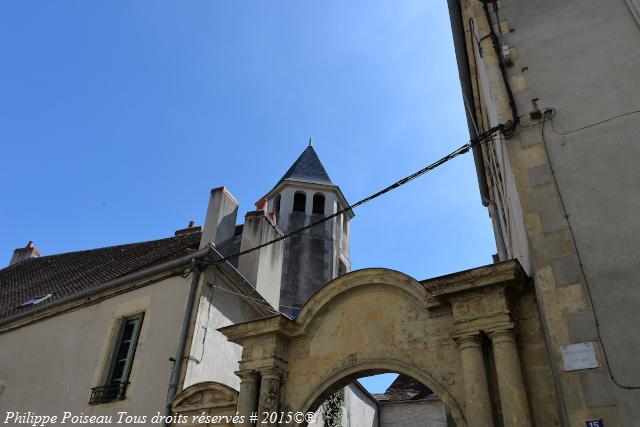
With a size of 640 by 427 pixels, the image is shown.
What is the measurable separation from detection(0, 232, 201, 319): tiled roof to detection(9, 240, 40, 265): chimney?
1.32 metres

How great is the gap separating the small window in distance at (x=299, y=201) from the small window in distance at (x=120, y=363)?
15.2m

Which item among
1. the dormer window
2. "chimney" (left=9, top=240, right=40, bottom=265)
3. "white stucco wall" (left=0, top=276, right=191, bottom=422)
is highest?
"chimney" (left=9, top=240, right=40, bottom=265)

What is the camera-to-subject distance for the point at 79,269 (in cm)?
1318

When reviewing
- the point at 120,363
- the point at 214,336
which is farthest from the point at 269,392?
the point at 120,363

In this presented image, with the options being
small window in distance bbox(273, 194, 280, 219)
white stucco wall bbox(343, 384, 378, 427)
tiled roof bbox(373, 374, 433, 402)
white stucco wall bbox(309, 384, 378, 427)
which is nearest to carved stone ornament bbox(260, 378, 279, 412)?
white stucco wall bbox(309, 384, 378, 427)

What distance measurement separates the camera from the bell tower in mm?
20578

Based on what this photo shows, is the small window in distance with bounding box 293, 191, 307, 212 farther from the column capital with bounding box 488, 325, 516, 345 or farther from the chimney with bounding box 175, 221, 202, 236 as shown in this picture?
the column capital with bounding box 488, 325, 516, 345

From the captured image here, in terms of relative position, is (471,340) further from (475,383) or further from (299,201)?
(299,201)

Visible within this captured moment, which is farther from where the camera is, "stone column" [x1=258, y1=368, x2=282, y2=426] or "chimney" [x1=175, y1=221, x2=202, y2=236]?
"chimney" [x1=175, y1=221, x2=202, y2=236]

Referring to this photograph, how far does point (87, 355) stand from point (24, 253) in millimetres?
11034

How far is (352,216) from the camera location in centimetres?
2659

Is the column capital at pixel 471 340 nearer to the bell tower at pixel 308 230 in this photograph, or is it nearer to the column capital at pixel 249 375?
the column capital at pixel 249 375

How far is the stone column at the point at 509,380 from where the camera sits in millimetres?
4469

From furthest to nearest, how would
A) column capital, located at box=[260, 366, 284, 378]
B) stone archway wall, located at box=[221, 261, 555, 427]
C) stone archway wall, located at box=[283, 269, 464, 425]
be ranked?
column capital, located at box=[260, 366, 284, 378] < stone archway wall, located at box=[283, 269, 464, 425] < stone archway wall, located at box=[221, 261, 555, 427]
